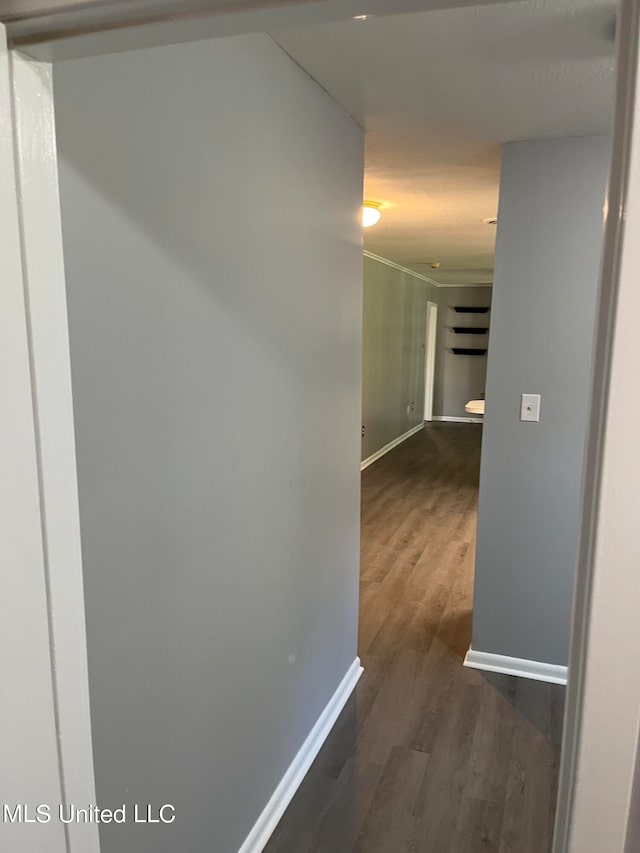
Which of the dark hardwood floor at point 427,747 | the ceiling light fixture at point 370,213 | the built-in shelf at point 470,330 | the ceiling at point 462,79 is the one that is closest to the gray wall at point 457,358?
the built-in shelf at point 470,330

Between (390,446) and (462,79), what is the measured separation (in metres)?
5.70

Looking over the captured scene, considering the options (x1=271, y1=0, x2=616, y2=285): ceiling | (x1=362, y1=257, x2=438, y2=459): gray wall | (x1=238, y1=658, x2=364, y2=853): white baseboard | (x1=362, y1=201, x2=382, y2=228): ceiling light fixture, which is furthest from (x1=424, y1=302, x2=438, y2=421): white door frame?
(x1=238, y1=658, x2=364, y2=853): white baseboard

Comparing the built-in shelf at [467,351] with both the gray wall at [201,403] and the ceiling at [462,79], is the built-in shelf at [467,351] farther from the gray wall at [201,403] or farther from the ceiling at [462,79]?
the gray wall at [201,403]

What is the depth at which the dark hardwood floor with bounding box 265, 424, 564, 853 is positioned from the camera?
1.87m

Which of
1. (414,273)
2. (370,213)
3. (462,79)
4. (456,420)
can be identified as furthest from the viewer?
(456,420)

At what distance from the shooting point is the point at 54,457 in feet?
2.53

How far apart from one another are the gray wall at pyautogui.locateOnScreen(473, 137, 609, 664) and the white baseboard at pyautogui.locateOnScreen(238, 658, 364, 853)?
0.70m

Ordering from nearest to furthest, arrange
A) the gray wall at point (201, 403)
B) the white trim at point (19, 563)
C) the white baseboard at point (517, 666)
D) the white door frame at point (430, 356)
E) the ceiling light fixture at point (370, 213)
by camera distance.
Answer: the white trim at point (19, 563) < the gray wall at point (201, 403) < the white baseboard at point (517, 666) < the ceiling light fixture at point (370, 213) < the white door frame at point (430, 356)

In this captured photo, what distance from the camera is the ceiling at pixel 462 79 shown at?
1.46 meters

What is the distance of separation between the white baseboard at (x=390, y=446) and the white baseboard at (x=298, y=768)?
3.00 metres

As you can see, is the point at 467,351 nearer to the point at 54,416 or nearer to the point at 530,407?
the point at 530,407

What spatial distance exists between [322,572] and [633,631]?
1754 millimetres

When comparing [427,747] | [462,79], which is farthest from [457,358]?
[462,79]

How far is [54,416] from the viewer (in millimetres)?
770
